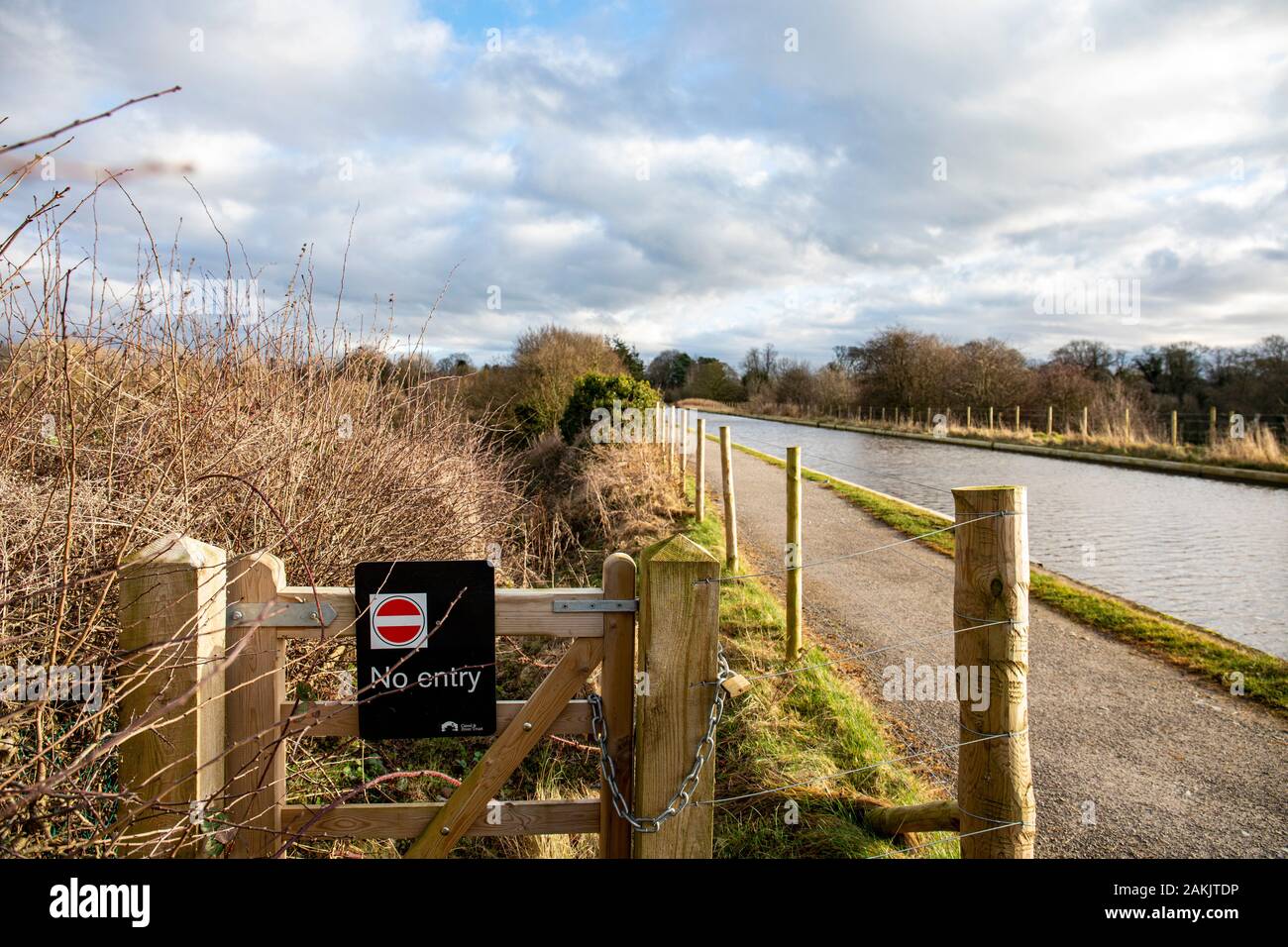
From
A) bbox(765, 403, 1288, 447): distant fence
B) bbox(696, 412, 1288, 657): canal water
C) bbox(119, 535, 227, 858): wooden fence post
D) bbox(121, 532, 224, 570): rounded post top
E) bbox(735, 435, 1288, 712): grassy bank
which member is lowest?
bbox(735, 435, 1288, 712): grassy bank

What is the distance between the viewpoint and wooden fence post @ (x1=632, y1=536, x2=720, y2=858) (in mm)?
2584

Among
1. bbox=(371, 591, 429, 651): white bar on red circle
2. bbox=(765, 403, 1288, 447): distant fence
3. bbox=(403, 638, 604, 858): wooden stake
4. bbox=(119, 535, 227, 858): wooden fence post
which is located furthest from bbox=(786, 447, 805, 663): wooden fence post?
bbox=(765, 403, 1288, 447): distant fence

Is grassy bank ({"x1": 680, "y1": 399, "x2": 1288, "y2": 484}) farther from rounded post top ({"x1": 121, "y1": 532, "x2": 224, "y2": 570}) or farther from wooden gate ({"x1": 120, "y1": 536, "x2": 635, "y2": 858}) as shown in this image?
rounded post top ({"x1": 121, "y1": 532, "x2": 224, "y2": 570})

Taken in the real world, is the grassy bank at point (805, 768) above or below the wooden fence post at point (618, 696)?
below

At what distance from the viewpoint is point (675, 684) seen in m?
2.61

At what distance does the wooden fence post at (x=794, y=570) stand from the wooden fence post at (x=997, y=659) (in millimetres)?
3143

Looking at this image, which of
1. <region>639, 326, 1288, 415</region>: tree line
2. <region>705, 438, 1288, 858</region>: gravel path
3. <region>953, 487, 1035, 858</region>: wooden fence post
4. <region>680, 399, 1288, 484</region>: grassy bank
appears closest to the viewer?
<region>953, 487, 1035, 858</region>: wooden fence post

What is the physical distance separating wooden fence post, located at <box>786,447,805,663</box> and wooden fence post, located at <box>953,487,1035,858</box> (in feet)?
10.3

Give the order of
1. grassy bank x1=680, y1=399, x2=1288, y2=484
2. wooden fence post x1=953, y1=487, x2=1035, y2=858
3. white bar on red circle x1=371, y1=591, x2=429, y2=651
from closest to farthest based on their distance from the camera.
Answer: white bar on red circle x1=371, y1=591, x2=429, y2=651 < wooden fence post x1=953, y1=487, x2=1035, y2=858 < grassy bank x1=680, y1=399, x2=1288, y2=484

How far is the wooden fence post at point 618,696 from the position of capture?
8.76 ft

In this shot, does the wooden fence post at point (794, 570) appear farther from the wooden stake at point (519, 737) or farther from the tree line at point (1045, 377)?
the tree line at point (1045, 377)

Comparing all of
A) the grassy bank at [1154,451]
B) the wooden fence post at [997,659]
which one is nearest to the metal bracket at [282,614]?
the wooden fence post at [997,659]
